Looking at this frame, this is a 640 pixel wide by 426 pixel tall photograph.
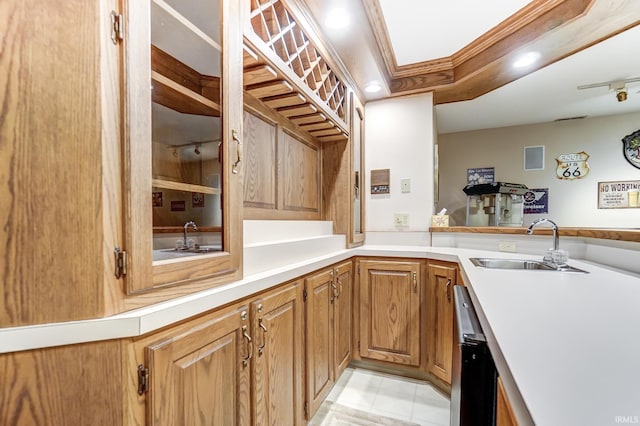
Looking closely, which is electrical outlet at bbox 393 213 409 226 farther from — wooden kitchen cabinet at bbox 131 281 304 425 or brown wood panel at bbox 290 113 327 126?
wooden kitchen cabinet at bbox 131 281 304 425

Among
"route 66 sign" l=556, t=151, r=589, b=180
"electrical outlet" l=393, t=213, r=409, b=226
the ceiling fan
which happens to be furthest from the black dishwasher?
"route 66 sign" l=556, t=151, r=589, b=180

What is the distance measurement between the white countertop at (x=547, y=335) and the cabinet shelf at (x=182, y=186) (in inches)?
12.6

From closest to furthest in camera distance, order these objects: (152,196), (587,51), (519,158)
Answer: (152,196) → (587,51) → (519,158)

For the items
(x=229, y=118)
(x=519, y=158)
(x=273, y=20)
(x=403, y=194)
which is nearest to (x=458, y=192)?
(x=519, y=158)

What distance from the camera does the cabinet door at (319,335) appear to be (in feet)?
4.93

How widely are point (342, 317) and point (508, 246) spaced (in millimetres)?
1329

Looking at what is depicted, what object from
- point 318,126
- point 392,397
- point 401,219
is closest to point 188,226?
point 318,126

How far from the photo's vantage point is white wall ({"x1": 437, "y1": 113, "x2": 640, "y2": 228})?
3.26 metres

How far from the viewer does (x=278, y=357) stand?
1.23m

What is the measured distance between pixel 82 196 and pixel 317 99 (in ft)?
4.29

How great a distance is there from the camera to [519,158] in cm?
363

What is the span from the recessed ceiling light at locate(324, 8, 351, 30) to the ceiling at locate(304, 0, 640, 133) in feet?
0.08

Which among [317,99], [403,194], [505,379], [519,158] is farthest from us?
[519,158]

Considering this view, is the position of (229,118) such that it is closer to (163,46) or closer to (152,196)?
(163,46)
